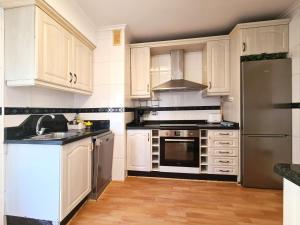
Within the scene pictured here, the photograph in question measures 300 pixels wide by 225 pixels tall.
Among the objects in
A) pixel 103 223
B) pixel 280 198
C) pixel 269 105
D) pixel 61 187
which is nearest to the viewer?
pixel 61 187

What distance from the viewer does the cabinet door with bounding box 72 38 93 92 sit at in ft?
7.54

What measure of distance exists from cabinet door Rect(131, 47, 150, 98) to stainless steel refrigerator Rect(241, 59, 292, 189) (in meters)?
1.51

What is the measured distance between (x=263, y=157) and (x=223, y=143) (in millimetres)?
532

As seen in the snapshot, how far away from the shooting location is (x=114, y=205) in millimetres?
2033

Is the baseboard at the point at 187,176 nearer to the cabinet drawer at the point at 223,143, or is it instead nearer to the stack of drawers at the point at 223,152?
the stack of drawers at the point at 223,152

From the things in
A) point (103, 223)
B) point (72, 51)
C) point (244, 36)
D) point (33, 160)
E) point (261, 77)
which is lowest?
point (103, 223)

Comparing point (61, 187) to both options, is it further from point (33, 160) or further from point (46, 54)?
point (46, 54)

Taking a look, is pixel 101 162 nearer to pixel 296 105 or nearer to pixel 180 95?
pixel 180 95

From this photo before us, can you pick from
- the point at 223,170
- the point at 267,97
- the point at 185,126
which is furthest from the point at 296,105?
the point at 185,126

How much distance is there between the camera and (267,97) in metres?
2.39

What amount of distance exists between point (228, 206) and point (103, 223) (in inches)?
→ 54.2

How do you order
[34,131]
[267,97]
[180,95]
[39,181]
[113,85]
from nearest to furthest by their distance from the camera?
[39,181] → [34,131] → [267,97] → [113,85] → [180,95]

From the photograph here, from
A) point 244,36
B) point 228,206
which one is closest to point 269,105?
point 244,36

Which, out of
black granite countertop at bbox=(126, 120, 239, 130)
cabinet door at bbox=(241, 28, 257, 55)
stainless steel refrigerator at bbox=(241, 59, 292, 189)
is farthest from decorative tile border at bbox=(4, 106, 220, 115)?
cabinet door at bbox=(241, 28, 257, 55)
